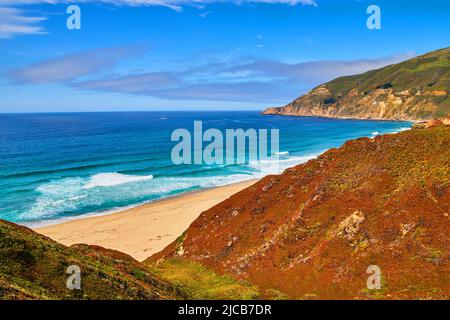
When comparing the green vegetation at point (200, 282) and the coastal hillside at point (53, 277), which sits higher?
the coastal hillside at point (53, 277)

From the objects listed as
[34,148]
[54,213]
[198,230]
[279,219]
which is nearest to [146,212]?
[54,213]

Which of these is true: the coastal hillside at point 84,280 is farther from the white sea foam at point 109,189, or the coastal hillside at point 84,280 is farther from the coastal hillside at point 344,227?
the white sea foam at point 109,189

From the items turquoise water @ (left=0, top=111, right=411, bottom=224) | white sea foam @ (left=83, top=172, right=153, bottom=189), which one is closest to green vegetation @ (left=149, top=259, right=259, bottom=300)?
turquoise water @ (left=0, top=111, right=411, bottom=224)

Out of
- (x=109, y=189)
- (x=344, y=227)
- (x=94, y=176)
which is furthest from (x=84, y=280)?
(x=94, y=176)

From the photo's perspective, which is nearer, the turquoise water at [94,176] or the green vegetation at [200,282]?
the green vegetation at [200,282]

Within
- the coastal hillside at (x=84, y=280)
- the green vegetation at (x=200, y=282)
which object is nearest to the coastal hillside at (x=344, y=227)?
the green vegetation at (x=200, y=282)

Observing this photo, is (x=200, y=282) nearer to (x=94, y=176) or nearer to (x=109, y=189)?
(x=109, y=189)
